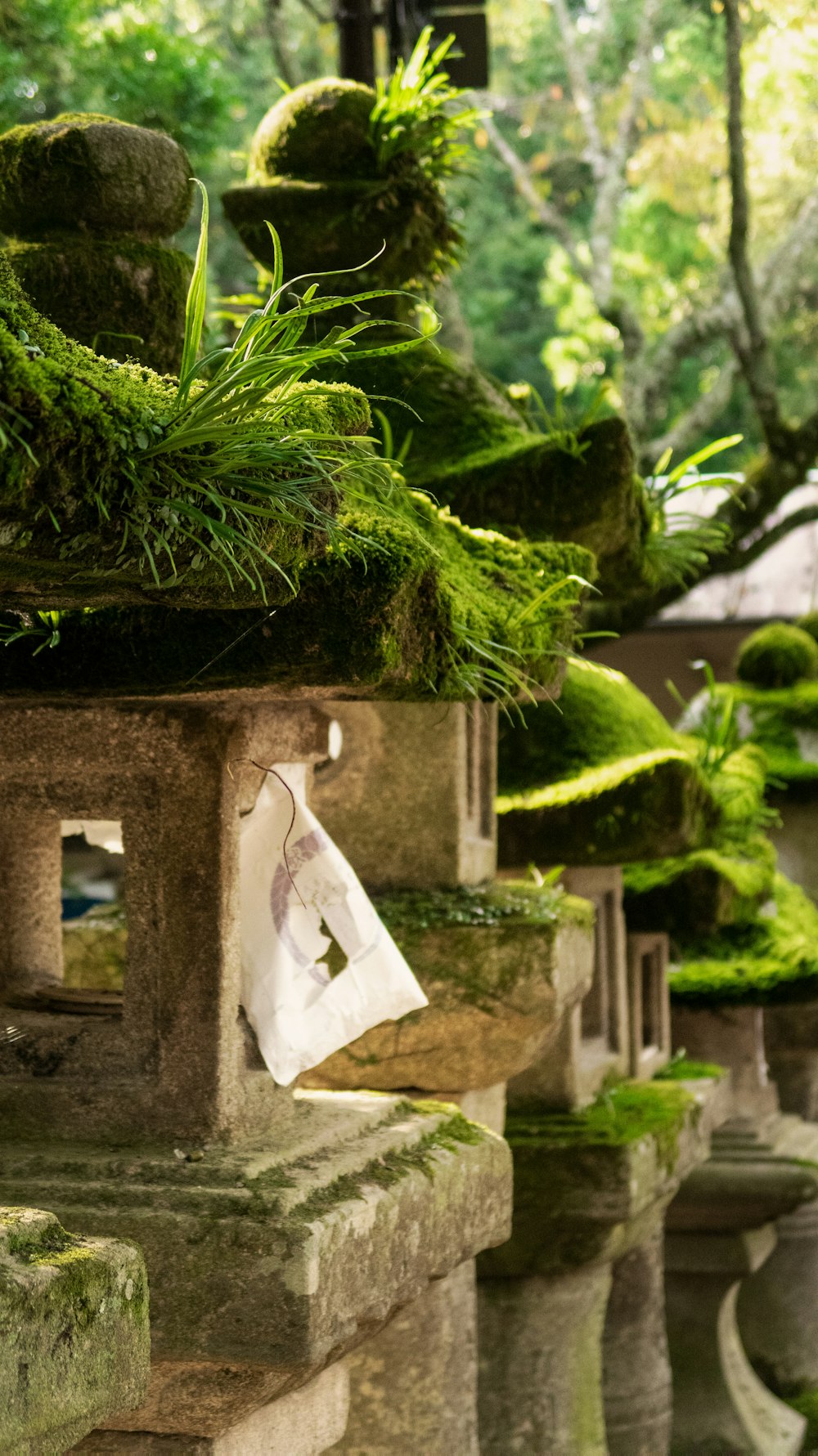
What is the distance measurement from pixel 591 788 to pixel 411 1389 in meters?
2.19

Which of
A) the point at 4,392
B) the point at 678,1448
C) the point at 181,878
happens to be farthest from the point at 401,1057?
the point at 678,1448

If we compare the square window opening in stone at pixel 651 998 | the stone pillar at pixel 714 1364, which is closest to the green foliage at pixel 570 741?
the square window opening in stone at pixel 651 998

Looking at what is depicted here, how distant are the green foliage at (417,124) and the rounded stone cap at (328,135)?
4cm

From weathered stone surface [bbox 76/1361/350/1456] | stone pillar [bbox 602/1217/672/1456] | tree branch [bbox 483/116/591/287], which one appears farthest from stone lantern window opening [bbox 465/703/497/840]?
tree branch [bbox 483/116/591/287]

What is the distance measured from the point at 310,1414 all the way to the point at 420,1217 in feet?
2.07

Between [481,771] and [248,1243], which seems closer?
[248,1243]

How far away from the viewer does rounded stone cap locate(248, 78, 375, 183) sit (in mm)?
5473

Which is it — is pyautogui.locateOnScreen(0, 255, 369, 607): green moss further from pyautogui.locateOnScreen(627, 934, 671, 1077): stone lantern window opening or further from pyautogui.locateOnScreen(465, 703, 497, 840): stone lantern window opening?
pyautogui.locateOnScreen(627, 934, 671, 1077): stone lantern window opening

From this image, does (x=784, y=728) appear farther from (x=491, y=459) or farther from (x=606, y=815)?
(x=491, y=459)

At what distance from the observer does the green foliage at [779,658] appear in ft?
42.5

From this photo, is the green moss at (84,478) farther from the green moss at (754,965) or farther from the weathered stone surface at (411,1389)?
the green moss at (754,965)

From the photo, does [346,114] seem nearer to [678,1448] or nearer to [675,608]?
[678,1448]

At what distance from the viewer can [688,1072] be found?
8.85 meters

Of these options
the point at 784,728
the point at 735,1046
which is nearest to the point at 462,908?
the point at 735,1046
